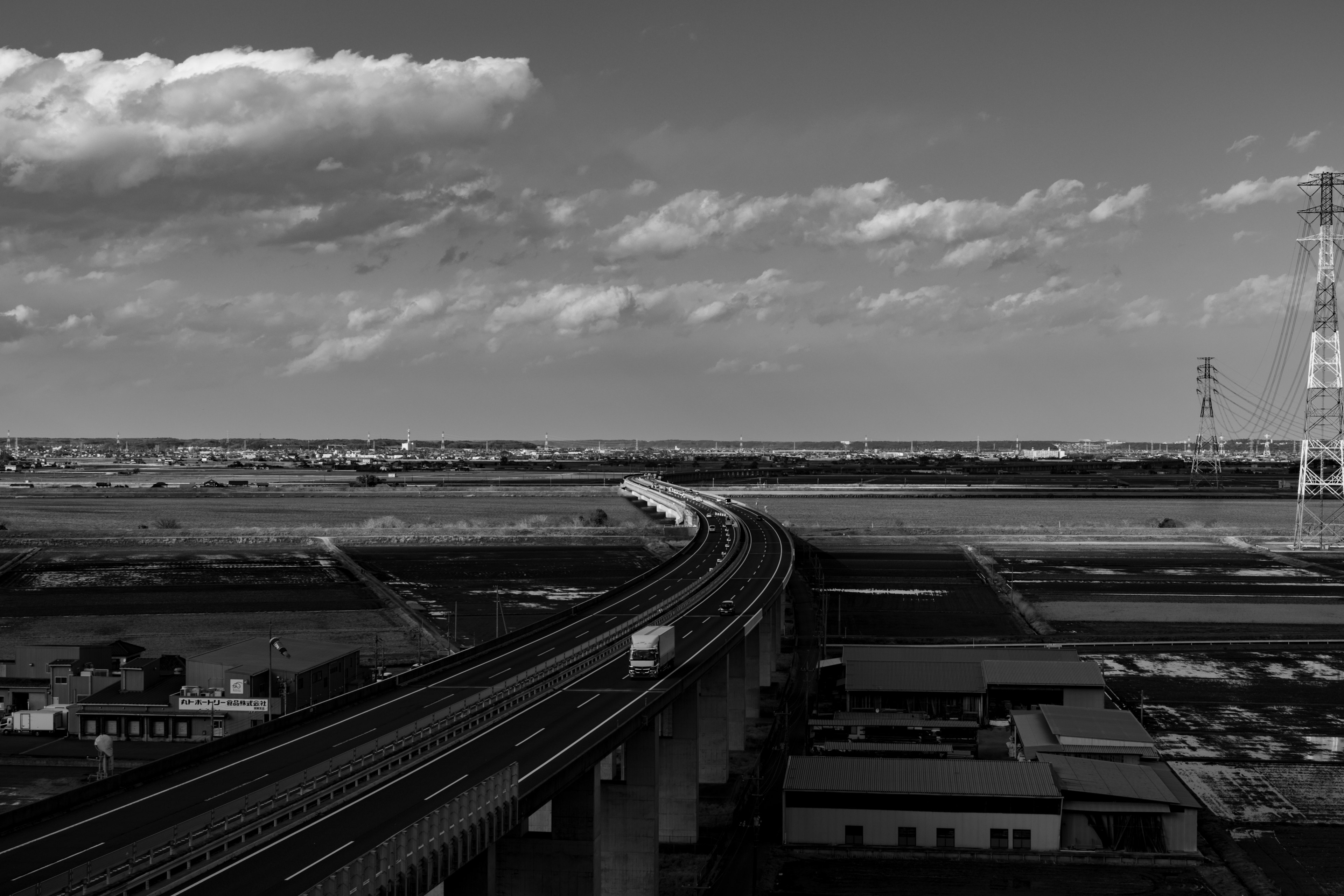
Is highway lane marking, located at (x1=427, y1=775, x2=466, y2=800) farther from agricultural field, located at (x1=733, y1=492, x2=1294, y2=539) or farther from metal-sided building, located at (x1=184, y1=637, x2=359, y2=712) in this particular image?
agricultural field, located at (x1=733, y1=492, x2=1294, y2=539)

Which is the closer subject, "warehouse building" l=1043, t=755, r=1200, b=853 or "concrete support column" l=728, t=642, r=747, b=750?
"warehouse building" l=1043, t=755, r=1200, b=853

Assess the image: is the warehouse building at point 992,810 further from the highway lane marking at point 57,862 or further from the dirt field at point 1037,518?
the dirt field at point 1037,518

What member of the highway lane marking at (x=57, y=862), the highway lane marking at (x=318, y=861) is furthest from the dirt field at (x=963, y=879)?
the highway lane marking at (x=57, y=862)

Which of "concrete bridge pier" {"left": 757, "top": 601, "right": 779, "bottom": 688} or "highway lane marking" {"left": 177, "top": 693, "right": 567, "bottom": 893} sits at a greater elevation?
"highway lane marking" {"left": 177, "top": 693, "right": 567, "bottom": 893}

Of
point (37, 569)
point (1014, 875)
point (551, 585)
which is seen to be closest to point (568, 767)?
point (1014, 875)

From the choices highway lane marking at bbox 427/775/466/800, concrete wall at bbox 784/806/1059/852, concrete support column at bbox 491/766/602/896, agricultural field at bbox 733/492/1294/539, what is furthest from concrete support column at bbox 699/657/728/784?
agricultural field at bbox 733/492/1294/539

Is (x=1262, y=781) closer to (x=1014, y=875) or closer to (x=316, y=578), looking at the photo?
(x=1014, y=875)
